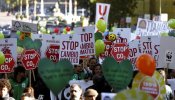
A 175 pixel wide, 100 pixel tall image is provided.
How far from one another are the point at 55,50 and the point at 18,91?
231 centimetres

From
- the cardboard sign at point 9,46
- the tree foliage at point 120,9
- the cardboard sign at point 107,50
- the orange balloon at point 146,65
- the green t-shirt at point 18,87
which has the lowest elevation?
the tree foliage at point 120,9

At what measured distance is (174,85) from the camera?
11188 mm

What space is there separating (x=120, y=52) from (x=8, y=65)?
6.77 ft

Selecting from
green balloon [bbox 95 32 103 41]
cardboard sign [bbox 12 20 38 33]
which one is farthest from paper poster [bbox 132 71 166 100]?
green balloon [bbox 95 32 103 41]

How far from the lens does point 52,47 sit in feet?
43.2

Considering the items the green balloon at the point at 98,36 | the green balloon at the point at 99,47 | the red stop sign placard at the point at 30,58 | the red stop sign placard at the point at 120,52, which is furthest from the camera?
the green balloon at the point at 98,36

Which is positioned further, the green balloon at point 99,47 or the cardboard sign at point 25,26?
the cardboard sign at point 25,26

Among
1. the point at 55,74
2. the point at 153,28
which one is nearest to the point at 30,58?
the point at 55,74

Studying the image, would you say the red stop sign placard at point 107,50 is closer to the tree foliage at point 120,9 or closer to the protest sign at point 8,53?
the protest sign at point 8,53

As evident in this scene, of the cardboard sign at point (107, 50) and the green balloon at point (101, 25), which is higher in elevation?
the green balloon at point (101, 25)

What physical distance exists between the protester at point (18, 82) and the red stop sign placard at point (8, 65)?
1.18 feet

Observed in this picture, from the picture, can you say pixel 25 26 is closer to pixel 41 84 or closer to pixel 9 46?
pixel 9 46

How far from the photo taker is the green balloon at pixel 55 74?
979 centimetres

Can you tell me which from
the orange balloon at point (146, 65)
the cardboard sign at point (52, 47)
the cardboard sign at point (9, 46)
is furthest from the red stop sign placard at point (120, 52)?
the orange balloon at point (146, 65)
